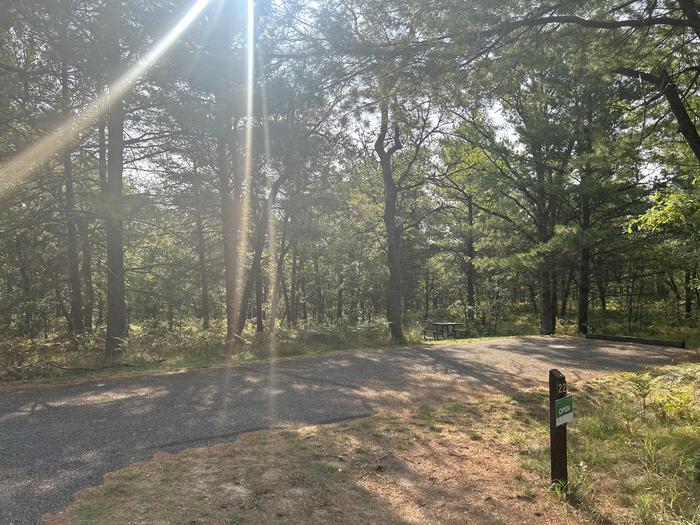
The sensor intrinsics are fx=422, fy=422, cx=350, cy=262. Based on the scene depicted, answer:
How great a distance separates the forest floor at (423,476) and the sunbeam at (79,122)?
722 centimetres

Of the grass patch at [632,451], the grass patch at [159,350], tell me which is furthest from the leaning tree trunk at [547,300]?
→ the grass patch at [632,451]

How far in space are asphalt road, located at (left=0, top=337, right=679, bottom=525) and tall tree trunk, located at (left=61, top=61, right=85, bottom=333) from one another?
14.3ft

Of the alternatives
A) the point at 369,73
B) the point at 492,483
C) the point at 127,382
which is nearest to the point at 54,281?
the point at 127,382

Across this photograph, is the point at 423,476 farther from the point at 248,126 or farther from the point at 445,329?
the point at 445,329

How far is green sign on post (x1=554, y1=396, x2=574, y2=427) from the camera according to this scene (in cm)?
351

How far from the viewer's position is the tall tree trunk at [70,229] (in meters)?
8.98

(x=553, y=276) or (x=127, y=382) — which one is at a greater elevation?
(x=553, y=276)

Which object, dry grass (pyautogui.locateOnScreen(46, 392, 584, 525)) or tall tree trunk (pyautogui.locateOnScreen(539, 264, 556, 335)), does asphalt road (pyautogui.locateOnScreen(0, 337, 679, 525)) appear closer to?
dry grass (pyautogui.locateOnScreen(46, 392, 584, 525))

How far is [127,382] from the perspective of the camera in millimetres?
7164

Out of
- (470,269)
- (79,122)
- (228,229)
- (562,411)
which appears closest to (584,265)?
(470,269)

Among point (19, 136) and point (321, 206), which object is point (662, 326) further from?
point (19, 136)

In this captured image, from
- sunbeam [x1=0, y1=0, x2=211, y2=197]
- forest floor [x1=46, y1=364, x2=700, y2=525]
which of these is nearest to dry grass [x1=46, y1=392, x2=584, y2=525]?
forest floor [x1=46, y1=364, x2=700, y2=525]

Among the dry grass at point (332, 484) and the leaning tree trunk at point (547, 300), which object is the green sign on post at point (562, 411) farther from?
the leaning tree trunk at point (547, 300)

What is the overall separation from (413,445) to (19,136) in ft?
31.5
